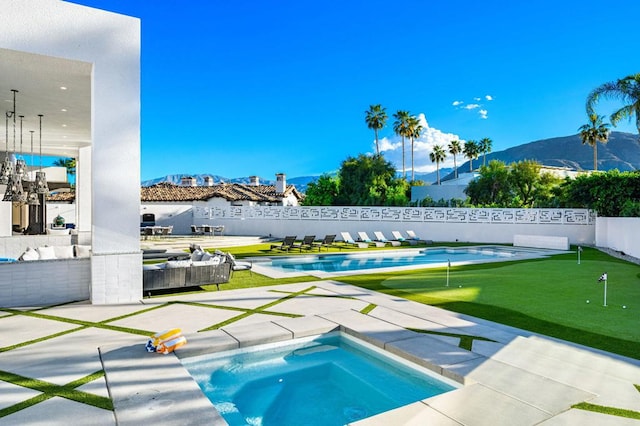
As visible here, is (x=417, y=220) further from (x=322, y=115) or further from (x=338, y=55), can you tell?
(x=322, y=115)

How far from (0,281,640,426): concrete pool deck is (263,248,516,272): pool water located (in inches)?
233

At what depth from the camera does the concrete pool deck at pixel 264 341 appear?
353cm

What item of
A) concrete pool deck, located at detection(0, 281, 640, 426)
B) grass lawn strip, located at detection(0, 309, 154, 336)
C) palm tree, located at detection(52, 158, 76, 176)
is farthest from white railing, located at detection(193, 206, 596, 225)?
palm tree, located at detection(52, 158, 76, 176)

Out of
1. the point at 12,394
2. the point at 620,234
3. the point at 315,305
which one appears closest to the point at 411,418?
the point at 12,394

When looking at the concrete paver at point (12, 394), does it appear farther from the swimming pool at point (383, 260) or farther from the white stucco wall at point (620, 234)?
the white stucco wall at point (620, 234)

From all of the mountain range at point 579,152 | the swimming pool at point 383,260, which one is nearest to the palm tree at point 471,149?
the swimming pool at point 383,260

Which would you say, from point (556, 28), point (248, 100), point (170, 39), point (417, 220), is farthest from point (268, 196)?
point (556, 28)

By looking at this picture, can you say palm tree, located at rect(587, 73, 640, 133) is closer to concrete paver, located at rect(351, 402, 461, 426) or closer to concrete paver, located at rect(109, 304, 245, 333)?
concrete paver, located at rect(109, 304, 245, 333)

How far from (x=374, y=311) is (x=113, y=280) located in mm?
5107

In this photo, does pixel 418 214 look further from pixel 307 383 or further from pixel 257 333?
pixel 307 383

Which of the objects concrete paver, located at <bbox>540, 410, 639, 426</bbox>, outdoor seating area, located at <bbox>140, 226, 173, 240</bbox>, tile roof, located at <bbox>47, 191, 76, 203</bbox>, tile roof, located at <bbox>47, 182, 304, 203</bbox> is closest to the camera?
concrete paver, located at <bbox>540, 410, 639, 426</bbox>

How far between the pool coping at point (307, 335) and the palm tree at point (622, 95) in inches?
816

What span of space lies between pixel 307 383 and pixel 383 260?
455 inches

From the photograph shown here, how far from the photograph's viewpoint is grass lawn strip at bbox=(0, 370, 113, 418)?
143 inches
